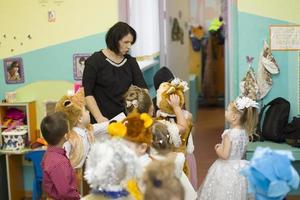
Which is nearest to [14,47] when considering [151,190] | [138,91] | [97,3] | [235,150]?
[97,3]

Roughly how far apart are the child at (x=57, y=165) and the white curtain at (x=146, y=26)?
8.97ft

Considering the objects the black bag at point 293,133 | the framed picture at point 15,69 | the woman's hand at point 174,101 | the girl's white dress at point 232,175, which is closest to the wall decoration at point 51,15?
the framed picture at point 15,69

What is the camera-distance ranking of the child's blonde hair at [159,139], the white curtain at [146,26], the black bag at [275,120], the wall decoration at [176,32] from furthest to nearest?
the wall decoration at [176,32] → the white curtain at [146,26] → the black bag at [275,120] → the child's blonde hair at [159,139]

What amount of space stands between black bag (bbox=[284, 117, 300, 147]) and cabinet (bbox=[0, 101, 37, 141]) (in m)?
2.26

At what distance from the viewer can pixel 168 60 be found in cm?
658

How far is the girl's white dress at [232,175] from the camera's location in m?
3.44

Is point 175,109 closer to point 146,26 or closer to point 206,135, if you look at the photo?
point 146,26

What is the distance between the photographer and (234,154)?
349 centimetres

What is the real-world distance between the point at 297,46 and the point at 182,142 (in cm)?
176

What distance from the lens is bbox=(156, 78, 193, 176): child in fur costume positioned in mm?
3277

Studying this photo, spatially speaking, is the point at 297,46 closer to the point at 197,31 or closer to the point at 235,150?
the point at 235,150

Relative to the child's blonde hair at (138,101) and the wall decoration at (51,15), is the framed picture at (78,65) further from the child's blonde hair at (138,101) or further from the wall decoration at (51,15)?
the child's blonde hair at (138,101)

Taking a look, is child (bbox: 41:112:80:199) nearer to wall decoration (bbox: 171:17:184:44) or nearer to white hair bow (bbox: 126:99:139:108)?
white hair bow (bbox: 126:99:139:108)

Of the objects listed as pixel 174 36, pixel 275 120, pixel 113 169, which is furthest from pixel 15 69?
pixel 174 36
